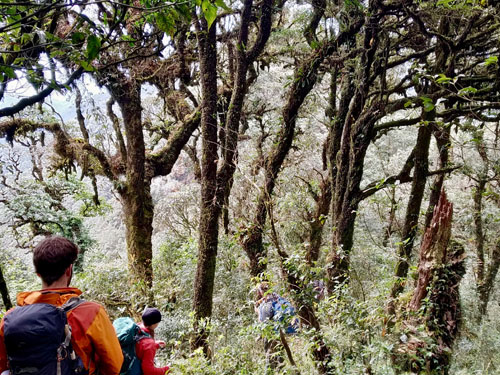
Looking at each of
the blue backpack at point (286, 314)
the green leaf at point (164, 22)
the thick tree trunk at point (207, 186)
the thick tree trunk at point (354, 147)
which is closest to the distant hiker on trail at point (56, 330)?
the green leaf at point (164, 22)

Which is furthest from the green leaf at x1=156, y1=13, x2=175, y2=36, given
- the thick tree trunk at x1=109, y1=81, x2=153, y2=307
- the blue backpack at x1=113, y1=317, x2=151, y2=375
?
the thick tree trunk at x1=109, y1=81, x2=153, y2=307

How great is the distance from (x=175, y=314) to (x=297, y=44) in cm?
627

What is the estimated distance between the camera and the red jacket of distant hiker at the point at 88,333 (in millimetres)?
2006

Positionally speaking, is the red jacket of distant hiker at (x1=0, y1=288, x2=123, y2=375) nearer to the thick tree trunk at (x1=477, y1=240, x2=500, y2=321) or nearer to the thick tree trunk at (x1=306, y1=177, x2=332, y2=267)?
the thick tree trunk at (x1=306, y1=177, x2=332, y2=267)

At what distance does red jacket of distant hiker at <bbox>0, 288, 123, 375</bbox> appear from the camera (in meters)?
2.01

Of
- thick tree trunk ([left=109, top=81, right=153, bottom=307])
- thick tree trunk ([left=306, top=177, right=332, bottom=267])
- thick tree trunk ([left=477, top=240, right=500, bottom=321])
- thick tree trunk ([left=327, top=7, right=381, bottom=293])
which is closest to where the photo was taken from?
thick tree trunk ([left=327, top=7, right=381, bottom=293])

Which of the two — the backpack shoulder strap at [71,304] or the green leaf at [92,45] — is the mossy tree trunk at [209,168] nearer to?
the backpack shoulder strap at [71,304]

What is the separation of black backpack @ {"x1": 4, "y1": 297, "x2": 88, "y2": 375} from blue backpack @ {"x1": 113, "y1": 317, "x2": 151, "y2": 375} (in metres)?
0.82

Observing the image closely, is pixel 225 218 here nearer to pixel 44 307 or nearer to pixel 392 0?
pixel 392 0

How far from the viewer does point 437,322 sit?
2953 millimetres

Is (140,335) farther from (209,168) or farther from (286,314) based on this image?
(209,168)

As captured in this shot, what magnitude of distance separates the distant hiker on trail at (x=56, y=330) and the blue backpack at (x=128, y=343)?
585 millimetres

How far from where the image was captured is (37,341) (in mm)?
1843

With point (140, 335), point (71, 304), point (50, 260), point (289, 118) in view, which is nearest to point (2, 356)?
point (71, 304)
